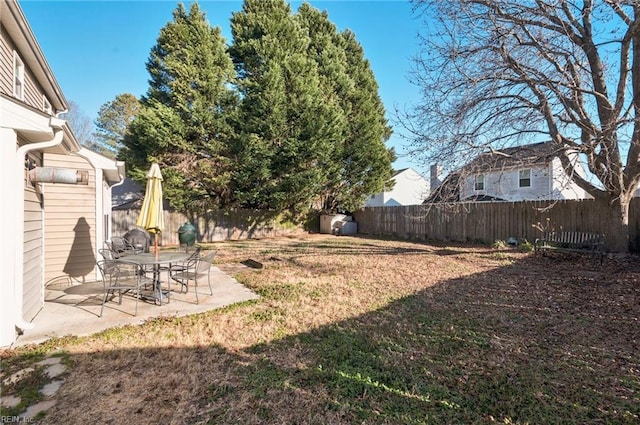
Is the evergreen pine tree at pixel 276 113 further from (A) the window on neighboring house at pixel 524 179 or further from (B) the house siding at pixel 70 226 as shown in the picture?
(A) the window on neighboring house at pixel 524 179

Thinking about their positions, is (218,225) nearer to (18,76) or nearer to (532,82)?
(18,76)

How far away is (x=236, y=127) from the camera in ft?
48.9

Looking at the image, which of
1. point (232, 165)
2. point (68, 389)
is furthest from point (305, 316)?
point (232, 165)

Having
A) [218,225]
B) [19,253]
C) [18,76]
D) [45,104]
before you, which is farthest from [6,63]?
[218,225]

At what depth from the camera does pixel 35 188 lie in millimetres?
4430

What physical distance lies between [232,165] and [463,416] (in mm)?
14101

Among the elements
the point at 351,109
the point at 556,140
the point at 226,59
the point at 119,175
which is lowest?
the point at 119,175

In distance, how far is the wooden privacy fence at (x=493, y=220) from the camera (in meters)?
9.45

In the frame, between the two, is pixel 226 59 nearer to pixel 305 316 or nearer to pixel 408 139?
pixel 408 139

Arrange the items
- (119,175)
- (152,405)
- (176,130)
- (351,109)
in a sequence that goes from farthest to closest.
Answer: (351,109), (176,130), (119,175), (152,405)

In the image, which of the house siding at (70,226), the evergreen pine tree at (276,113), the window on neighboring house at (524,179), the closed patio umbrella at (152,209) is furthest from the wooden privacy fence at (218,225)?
the window on neighboring house at (524,179)

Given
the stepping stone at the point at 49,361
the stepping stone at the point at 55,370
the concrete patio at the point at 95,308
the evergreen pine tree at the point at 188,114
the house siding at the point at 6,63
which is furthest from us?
the evergreen pine tree at the point at 188,114

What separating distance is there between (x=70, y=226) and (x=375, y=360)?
20.5ft

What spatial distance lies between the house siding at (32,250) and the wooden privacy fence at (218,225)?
9.86 metres
